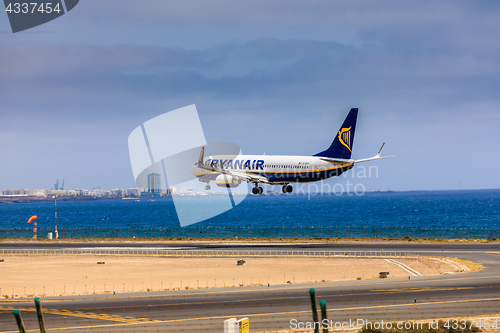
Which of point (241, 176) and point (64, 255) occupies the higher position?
point (241, 176)

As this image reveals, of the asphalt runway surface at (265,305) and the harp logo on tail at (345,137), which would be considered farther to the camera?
the harp logo on tail at (345,137)

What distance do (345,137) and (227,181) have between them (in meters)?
19.4

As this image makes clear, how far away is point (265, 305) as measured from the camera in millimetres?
35469

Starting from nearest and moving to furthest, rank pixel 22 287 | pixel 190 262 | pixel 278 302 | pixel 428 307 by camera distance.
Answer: pixel 428 307 < pixel 278 302 < pixel 22 287 < pixel 190 262

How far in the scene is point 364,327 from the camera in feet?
87.8

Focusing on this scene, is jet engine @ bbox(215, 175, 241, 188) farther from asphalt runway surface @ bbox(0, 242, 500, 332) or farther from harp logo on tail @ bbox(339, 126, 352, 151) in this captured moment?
asphalt runway surface @ bbox(0, 242, 500, 332)

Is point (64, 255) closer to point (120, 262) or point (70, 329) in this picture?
point (120, 262)

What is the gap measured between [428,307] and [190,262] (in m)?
43.5

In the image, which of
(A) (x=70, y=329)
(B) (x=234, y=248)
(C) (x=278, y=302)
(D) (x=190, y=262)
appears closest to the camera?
(A) (x=70, y=329)

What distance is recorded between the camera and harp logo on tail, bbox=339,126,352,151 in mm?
74875

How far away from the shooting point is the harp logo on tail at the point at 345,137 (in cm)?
7488

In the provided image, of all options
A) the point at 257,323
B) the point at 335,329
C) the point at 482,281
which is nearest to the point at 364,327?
the point at 335,329

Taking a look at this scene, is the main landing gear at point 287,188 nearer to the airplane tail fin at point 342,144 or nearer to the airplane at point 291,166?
the airplane at point 291,166

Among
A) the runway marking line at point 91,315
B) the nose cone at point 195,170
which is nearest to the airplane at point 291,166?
the nose cone at point 195,170
